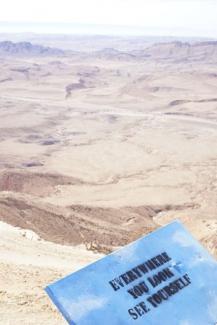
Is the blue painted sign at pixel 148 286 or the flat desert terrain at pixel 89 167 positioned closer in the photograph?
the blue painted sign at pixel 148 286

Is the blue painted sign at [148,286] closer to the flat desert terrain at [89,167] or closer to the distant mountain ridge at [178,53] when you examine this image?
the flat desert terrain at [89,167]

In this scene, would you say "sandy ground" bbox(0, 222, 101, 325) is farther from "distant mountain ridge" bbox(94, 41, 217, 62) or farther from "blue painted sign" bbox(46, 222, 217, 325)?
"distant mountain ridge" bbox(94, 41, 217, 62)

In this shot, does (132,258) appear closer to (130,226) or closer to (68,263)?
(68,263)

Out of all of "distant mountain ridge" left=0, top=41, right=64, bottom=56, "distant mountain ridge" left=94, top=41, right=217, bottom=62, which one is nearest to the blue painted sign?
"distant mountain ridge" left=94, top=41, right=217, bottom=62

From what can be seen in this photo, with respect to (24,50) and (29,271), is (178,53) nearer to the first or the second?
(24,50)

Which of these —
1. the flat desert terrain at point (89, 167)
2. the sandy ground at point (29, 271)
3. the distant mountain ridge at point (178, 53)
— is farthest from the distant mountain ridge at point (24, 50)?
the sandy ground at point (29, 271)

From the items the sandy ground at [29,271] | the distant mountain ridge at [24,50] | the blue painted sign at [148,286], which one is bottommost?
the distant mountain ridge at [24,50]
